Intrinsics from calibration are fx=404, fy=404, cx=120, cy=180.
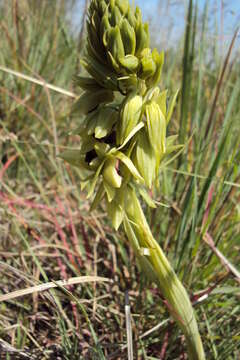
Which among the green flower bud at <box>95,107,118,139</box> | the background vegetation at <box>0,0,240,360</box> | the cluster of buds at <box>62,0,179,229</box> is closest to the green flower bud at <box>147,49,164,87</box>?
the cluster of buds at <box>62,0,179,229</box>

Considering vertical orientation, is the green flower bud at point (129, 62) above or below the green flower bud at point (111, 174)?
above

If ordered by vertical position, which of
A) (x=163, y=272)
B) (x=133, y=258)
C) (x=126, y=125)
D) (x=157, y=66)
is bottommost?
(x=133, y=258)

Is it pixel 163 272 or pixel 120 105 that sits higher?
pixel 120 105

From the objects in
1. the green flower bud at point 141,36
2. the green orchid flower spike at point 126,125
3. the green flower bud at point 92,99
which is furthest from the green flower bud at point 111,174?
the green flower bud at point 141,36

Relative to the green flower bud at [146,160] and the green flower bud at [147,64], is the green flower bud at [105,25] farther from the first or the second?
the green flower bud at [146,160]

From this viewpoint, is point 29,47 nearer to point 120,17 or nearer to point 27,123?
point 27,123

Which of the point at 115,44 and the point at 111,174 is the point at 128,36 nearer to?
the point at 115,44

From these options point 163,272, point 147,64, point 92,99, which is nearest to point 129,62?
point 147,64

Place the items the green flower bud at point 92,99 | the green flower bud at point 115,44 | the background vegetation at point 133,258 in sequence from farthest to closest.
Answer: the background vegetation at point 133,258
the green flower bud at point 92,99
the green flower bud at point 115,44
